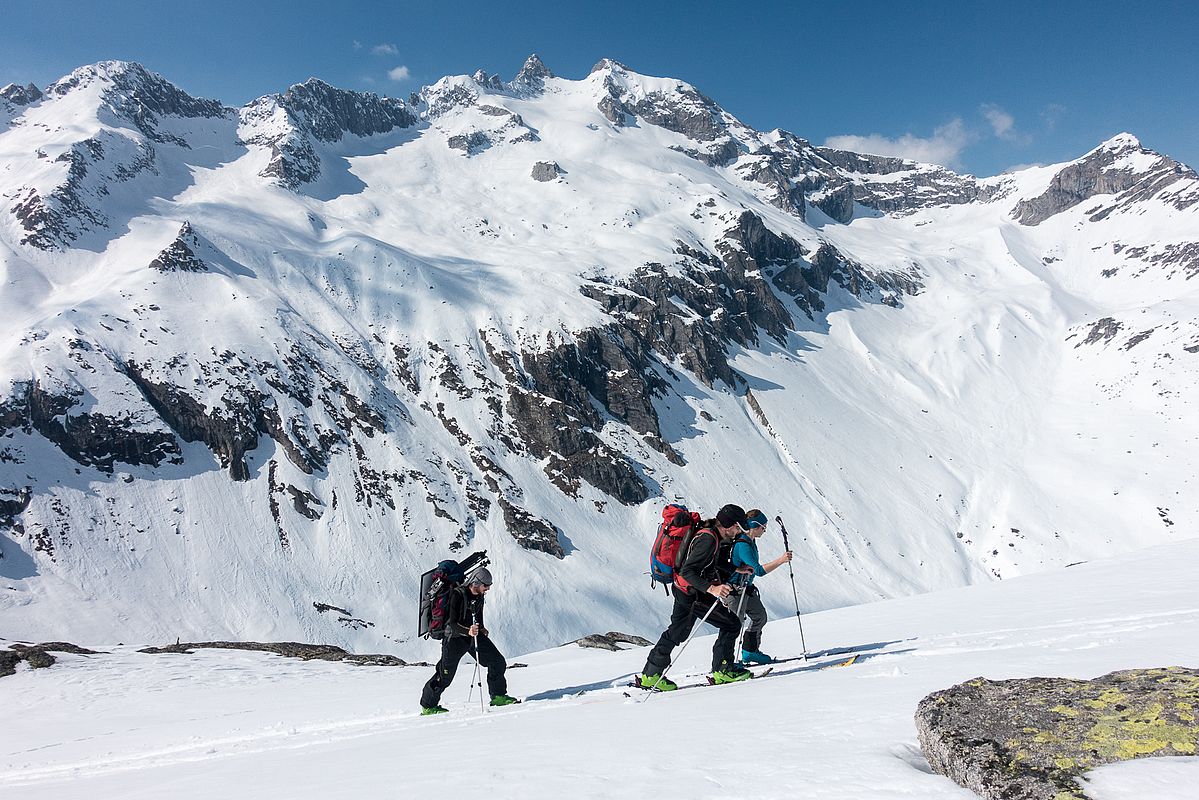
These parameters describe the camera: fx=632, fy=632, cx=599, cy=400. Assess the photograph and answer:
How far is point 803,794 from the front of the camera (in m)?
3.22

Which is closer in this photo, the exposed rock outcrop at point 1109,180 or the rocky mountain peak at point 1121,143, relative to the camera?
the exposed rock outcrop at point 1109,180

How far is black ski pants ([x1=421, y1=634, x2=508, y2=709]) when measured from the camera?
1020 cm

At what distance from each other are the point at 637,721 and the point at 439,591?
517 centimetres

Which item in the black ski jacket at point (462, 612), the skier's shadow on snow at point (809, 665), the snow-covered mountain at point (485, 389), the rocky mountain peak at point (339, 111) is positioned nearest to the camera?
the skier's shadow on snow at point (809, 665)

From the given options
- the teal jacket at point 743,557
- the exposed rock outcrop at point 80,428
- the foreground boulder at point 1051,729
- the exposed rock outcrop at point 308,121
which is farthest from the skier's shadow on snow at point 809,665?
the exposed rock outcrop at point 308,121

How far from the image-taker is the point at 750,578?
927cm

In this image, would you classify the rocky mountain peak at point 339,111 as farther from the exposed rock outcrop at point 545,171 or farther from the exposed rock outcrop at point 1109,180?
the exposed rock outcrop at point 1109,180

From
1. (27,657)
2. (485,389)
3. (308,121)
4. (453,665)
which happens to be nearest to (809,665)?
(453,665)

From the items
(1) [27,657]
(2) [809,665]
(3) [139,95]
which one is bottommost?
(2) [809,665]

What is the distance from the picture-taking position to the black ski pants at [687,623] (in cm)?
867

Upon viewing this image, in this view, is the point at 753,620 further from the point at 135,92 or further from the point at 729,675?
the point at 135,92

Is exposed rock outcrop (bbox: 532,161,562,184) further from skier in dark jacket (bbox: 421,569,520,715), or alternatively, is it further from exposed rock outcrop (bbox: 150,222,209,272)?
skier in dark jacket (bbox: 421,569,520,715)

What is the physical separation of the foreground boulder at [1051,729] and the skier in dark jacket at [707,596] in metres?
4.31

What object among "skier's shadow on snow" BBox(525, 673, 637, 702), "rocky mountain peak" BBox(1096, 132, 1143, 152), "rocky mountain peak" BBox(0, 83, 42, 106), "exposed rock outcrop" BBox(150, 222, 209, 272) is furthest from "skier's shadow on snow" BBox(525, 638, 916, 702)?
"rocky mountain peak" BBox(1096, 132, 1143, 152)
